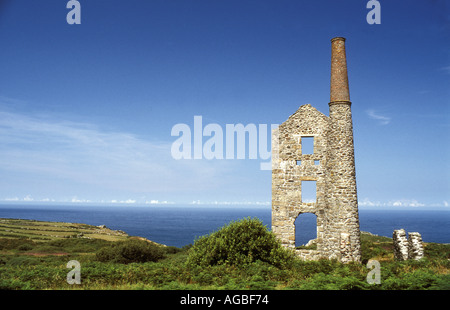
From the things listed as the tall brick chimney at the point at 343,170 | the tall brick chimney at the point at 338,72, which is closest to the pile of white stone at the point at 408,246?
the tall brick chimney at the point at 343,170

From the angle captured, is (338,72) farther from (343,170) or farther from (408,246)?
(408,246)

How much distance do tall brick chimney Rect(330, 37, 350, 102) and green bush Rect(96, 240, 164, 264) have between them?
1829cm

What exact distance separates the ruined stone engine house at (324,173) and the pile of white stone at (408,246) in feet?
10.1

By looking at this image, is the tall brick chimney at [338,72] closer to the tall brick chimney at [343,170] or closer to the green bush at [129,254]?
the tall brick chimney at [343,170]

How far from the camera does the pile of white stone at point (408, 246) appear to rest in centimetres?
1895

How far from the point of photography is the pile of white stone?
62.2 feet

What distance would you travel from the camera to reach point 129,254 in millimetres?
25156

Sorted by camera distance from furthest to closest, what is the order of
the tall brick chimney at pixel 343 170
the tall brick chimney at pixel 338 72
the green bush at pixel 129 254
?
the green bush at pixel 129 254 < the tall brick chimney at pixel 338 72 < the tall brick chimney at pixel 343 170

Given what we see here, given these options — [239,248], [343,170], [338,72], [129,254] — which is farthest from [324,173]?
[129,254]

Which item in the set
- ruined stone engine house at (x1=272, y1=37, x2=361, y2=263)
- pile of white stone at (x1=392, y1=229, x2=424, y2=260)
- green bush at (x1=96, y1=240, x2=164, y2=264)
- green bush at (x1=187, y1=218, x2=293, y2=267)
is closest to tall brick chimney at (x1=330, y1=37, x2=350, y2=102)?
ruined stone engine house at (x1=272, y1=37, x2=361, y2=263)

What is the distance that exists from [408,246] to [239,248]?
39.7 feet
